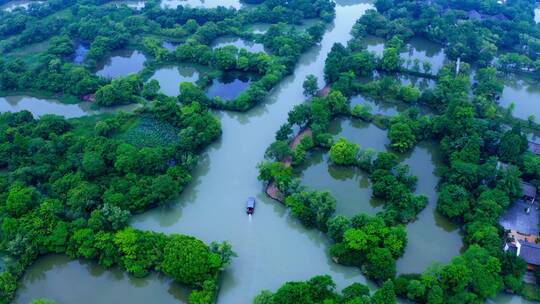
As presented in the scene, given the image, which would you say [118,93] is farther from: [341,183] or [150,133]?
[341,183]

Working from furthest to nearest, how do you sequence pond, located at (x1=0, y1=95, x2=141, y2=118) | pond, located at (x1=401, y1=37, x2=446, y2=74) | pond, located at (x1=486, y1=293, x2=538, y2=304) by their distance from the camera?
pond, located at (x1=401, y1=37, x2=446, y2=74) < pond, located at (x1=0, y1=95, x2=141, y2=118) < pond, located at (x1=486, y1=293, x2=538, y2=304)

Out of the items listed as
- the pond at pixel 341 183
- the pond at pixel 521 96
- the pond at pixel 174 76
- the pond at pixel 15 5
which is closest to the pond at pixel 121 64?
the pond at pixel 174 76

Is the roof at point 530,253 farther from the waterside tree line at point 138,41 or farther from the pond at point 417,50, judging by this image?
the pond at point 417,50

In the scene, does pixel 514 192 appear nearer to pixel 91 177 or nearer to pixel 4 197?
pixel 91 177

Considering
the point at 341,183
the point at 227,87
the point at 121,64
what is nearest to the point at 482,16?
the point at 227,87

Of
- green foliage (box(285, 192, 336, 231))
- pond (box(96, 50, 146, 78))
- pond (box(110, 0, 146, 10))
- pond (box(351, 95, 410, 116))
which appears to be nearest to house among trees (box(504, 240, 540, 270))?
green foliage (box(285, 192, 336, 231))

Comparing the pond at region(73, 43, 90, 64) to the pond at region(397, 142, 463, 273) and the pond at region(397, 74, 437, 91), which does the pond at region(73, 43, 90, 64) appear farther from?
the pond at region(397, 142, 463, 273)

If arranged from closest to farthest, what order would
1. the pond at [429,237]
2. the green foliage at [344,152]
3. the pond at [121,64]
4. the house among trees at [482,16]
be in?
the pond at [429,237] < the green foliage at [344,152] < the pond at [121,64] < the house among trees at [482,16]
